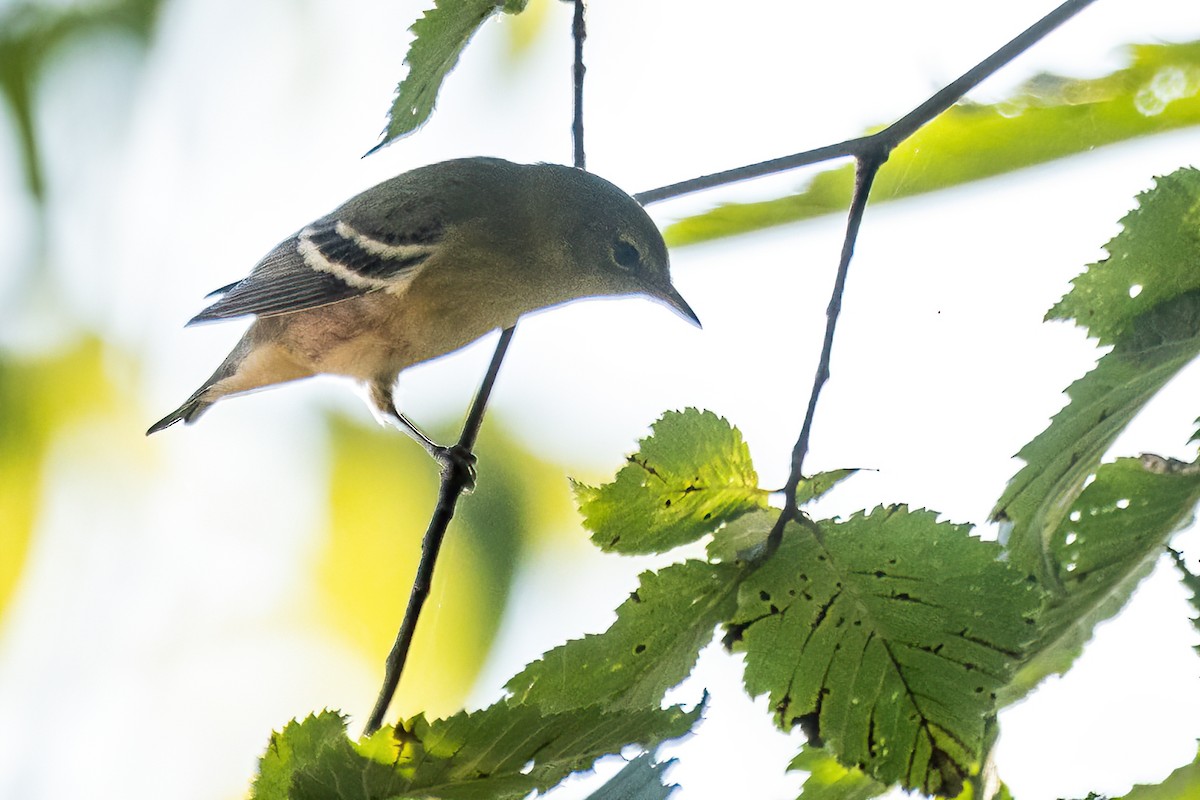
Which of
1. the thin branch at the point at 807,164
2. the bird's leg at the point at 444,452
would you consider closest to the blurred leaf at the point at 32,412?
the bird's leg at the point at 444,452

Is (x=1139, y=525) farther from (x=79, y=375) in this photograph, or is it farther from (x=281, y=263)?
(x=79, y=375)

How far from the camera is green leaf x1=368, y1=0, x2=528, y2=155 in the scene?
603 mm

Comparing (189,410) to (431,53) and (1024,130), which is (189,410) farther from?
(1024,130)

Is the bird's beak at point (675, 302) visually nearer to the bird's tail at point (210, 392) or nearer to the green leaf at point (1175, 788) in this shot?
the bird's tail at point (210, 392)

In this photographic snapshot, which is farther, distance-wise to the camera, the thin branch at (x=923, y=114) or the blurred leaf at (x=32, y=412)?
the blurred leaf at (x=32, y=412)

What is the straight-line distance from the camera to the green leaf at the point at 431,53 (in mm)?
603

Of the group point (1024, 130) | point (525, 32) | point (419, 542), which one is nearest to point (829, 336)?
point (1024, 130)

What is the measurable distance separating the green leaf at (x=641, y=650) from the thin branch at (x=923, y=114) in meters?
0.28

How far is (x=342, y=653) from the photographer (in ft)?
5.05

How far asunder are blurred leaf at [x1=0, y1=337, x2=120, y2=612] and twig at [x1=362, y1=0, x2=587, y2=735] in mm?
1116

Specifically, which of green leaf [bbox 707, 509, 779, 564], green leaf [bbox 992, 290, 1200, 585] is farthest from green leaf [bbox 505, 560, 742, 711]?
green leaf [bbox 992, 290, 1200, 585]

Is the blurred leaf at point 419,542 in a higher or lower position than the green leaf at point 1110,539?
higher

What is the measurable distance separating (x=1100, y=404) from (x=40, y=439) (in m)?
1.66

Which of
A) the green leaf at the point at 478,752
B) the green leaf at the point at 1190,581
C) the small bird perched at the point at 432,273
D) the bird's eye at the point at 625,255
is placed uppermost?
the small bird perched at the point at 432,273
